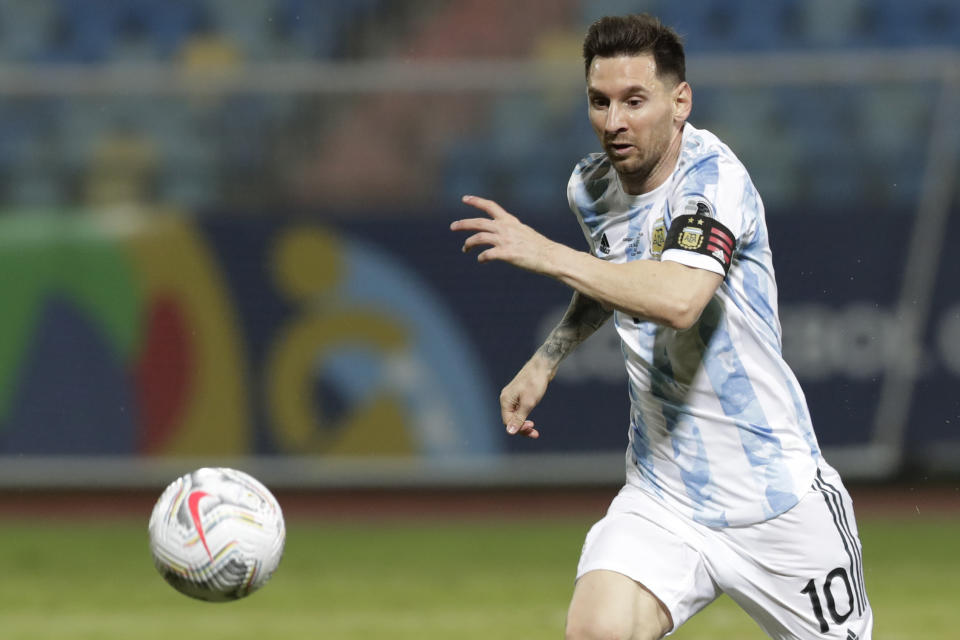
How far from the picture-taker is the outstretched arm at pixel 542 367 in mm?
4434

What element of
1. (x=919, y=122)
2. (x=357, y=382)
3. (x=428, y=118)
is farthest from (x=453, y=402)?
(x=919, y=122)

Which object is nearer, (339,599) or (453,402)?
(339,599)

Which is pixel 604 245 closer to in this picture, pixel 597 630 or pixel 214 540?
pixel 597 630

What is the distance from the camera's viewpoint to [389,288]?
9.90m

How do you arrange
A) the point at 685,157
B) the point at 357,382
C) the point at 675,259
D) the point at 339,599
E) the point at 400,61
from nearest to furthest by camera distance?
the point at 675,259 < the point at 685,157 < the point at 339,599 < the point at 357,382 < the point at 400,61

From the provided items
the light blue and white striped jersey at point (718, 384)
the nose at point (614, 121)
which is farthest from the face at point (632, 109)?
the light blue and white striped jersey at point (718, 384)

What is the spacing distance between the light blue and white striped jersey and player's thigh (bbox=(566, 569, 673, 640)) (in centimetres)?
32

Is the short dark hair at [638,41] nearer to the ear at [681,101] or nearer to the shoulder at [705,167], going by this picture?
the ear at [681,101]

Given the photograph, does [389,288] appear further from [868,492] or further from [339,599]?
[868,492]

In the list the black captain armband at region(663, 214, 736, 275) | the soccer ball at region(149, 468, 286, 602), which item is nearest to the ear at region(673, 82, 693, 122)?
the black captain armband at region(663, 214, 736, 275)

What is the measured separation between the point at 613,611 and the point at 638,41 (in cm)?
158

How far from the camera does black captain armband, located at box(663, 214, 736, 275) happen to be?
12.4 ft

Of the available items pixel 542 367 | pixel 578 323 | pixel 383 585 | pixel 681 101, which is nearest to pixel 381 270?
pixel 383 585

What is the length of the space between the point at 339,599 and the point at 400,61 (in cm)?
636
